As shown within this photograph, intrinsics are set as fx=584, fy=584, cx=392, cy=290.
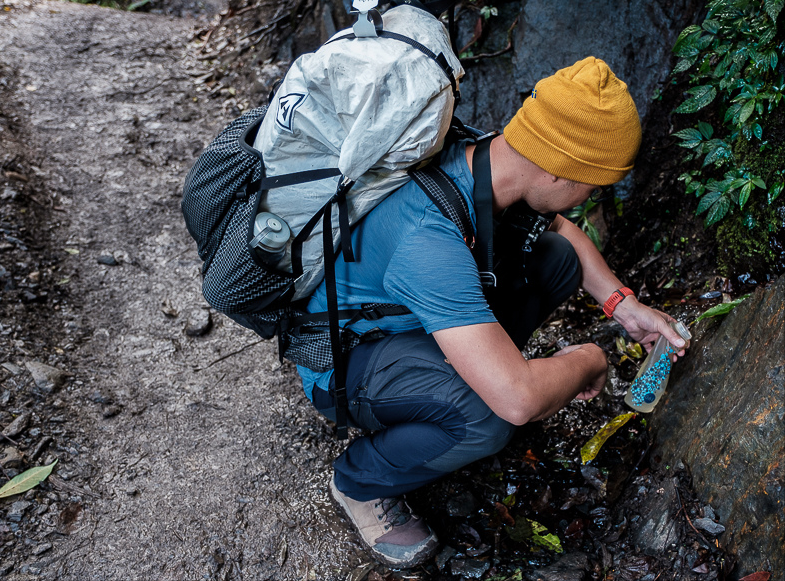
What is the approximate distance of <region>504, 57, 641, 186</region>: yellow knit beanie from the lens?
1.96 meters

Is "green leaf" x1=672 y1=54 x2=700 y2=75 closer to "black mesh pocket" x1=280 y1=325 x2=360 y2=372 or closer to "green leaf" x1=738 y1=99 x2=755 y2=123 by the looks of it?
"green leaf" x1=738 y1=99 x2=755 y2=123

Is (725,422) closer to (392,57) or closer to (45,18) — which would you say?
(392,57)

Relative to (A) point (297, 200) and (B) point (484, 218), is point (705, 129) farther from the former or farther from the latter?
(A) point (297, 200)

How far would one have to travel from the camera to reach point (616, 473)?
8.74 feet

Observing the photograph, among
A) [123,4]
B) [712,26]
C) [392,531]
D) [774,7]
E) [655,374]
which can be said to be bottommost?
[123,4]

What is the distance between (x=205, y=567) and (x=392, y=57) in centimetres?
219

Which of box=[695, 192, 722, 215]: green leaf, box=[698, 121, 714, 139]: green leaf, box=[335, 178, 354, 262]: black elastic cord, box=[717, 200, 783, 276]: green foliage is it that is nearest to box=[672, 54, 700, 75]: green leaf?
box=[698, 121, 714, 139]: green leaf

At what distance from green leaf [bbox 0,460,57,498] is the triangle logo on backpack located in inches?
78.9

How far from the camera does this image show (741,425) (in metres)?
2.09

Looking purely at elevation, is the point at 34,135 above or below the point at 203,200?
below

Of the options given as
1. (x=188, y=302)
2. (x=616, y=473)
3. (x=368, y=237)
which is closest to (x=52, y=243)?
(x=188, y=302)

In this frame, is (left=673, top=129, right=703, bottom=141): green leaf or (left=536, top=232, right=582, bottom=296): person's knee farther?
(left=673, top=129, right=703, bottom=141): green leaf

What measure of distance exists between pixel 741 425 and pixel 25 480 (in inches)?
119

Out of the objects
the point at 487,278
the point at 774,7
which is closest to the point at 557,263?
the point at 487,278
